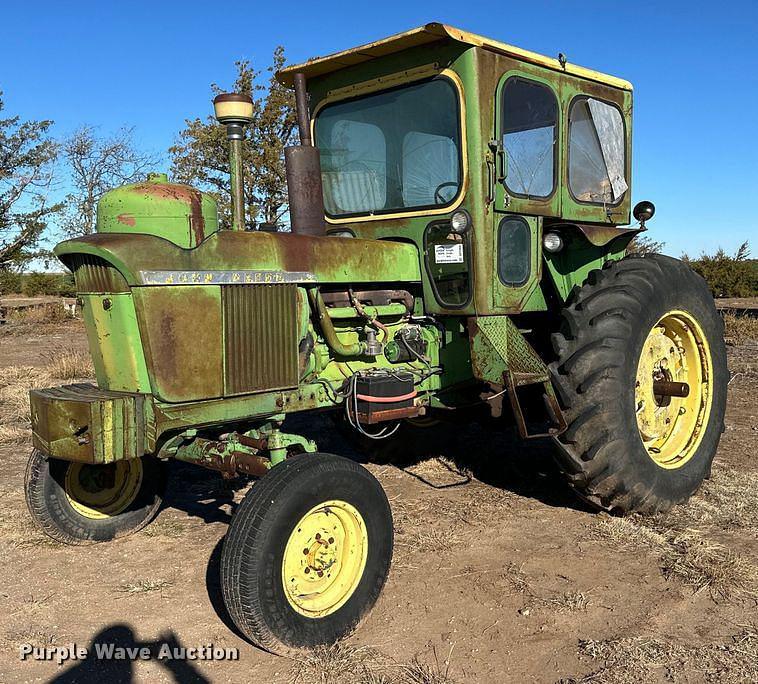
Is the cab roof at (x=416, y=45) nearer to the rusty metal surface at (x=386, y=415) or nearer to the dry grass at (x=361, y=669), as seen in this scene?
the rusty metal surface at (x=386, y=415)

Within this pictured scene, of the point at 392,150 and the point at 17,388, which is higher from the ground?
the point at 392,150

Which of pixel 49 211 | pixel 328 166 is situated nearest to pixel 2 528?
pixel 328 166

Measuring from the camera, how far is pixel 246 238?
3.58 m

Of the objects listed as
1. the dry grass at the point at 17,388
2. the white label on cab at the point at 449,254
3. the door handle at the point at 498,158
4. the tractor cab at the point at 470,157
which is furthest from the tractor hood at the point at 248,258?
the dry grass at the point at 17,388

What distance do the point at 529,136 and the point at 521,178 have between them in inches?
10.5

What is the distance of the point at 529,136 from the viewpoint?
14.5 feet

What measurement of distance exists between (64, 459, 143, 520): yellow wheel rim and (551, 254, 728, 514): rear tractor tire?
245cm

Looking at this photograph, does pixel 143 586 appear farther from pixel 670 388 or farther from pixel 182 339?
pixel 670 388

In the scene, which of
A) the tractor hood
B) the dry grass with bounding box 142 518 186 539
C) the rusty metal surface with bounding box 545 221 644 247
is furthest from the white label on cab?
the dry grass with bounding box 142 518 186 539

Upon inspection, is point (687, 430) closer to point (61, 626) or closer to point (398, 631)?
point (398, 631)

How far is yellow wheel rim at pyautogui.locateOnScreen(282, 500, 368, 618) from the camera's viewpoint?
10.2 ft

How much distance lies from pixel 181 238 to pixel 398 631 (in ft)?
6.42

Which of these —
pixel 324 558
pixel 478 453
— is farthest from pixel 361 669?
pixel 478 453

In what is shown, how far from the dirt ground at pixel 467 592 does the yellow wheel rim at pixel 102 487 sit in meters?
0.22
